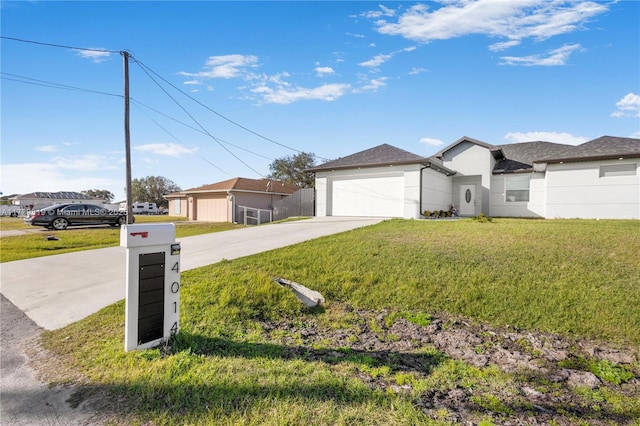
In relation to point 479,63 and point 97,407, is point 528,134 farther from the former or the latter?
point 97,407

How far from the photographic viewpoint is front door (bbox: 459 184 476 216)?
61.0ft

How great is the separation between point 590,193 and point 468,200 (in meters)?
5.78

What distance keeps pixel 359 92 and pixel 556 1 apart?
25.9 feet

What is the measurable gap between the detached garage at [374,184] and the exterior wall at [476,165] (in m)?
1.64

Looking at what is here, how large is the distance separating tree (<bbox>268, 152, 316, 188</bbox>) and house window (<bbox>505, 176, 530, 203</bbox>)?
25.1 metres

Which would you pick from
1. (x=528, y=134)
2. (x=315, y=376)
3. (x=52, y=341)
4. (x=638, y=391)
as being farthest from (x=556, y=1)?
(x=528, y=134)

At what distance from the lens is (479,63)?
1196 cm

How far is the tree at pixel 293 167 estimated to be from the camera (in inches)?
1574

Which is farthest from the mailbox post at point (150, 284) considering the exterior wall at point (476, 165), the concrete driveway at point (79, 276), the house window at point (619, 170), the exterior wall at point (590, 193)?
the exterior wall at point (476, 165)

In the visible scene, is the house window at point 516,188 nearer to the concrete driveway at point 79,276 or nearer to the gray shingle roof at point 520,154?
the gray shingle roof at point 520,154

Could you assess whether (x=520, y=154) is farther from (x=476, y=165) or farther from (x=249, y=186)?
→ (x=249, y=186)

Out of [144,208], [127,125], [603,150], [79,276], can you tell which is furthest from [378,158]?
[144,208]

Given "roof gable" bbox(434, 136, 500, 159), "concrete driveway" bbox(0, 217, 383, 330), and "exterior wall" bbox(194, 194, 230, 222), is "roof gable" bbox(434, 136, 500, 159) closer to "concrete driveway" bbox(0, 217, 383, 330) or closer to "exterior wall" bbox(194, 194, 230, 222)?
"concrete driveway" bbox(0, 217, 383, 330)

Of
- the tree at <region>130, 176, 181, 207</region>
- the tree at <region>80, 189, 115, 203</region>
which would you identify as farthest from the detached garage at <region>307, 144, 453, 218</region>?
the tree at <region>80, 189, 115, 203</region>
